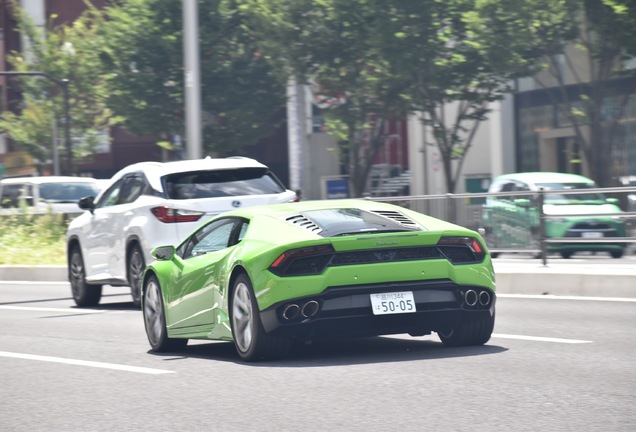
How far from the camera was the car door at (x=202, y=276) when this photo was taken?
1018cm

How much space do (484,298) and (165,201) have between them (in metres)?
6.01

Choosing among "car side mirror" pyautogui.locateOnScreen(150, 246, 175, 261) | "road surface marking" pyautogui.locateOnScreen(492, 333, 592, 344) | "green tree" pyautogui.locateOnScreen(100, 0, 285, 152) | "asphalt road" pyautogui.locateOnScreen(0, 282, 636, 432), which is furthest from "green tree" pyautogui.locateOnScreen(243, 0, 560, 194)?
"car side mirror" pyautogui.locateOnScreen(150, 246, 175, 261)

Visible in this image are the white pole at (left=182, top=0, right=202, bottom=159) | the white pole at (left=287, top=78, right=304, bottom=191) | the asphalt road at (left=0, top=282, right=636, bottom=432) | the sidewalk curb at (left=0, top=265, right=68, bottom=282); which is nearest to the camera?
the asphalt road at (left=0, top=282, right=636, bottom=432)

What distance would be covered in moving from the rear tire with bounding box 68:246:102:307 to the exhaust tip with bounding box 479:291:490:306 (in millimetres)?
8496

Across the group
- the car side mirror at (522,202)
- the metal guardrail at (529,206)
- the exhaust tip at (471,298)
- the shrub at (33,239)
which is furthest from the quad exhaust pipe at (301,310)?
the shrub at (33,239)

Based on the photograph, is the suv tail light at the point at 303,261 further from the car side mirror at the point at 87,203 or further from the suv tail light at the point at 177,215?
the car side mirror at the point at 87,203

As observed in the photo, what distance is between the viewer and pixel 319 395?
7848 mm

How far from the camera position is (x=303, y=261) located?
369 inches

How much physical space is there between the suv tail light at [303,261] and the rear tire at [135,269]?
6335 millimetres

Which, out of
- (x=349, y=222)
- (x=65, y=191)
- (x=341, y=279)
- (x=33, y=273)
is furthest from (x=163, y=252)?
(x=65, y=191)

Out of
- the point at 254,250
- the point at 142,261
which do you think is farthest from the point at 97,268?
the point at 254,250

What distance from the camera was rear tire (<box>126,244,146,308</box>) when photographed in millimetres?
15539

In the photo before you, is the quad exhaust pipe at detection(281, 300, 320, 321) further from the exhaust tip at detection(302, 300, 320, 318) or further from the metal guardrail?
the metal guardrail

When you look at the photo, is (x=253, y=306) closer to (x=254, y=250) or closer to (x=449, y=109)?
(x=254, y=250)
